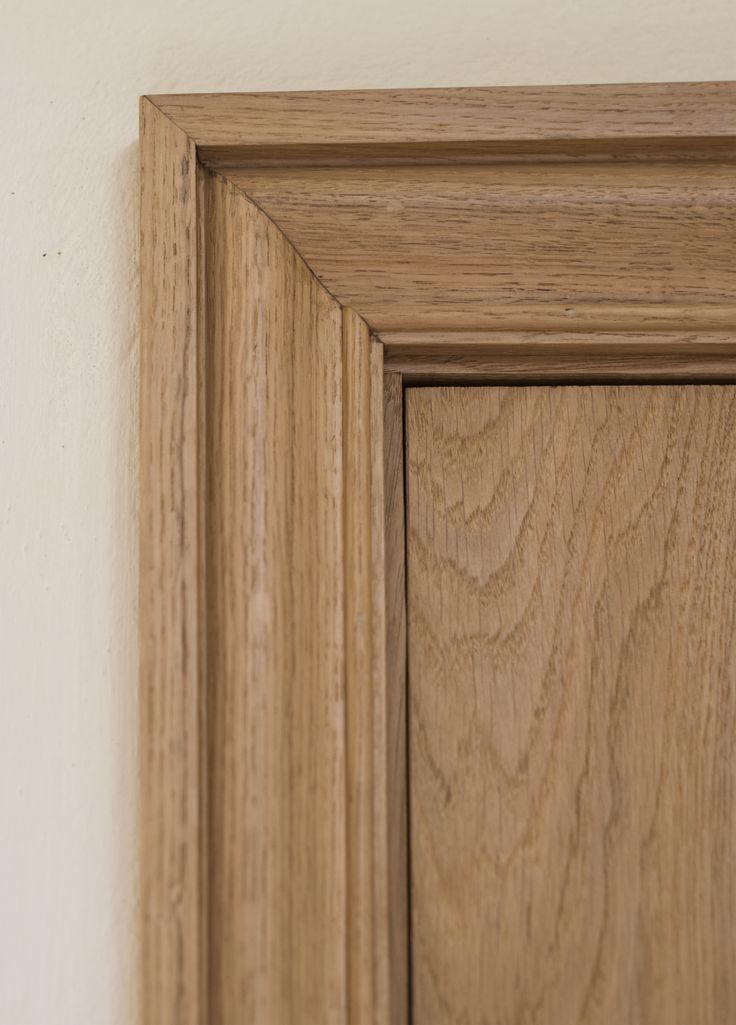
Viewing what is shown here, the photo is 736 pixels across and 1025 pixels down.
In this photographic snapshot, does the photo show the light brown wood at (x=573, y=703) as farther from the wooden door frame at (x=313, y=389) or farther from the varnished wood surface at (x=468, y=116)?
the varnished wood surface at (x=468, y=116)

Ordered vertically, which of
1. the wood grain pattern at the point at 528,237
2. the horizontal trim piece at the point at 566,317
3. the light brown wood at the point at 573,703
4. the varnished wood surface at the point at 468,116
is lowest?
the light brown wood at the point at 573,703

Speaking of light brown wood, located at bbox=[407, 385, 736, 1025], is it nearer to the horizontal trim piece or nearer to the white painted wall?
the horizontal trim piece

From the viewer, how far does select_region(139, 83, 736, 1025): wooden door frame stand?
42 centimetres

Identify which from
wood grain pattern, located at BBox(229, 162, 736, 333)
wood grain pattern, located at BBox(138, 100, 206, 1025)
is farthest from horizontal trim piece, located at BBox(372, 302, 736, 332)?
wood grain pattern, located at BBox(138, 100, 206, 1025)

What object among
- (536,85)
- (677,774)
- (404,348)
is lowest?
(677,774)

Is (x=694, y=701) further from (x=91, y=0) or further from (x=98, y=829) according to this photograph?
(x=91, y=0)

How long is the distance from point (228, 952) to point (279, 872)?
5cm

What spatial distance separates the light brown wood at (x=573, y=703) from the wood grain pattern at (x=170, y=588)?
13cm

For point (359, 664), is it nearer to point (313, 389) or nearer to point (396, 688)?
point (396, 688)

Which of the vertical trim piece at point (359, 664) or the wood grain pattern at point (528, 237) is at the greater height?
the wood grain pattern at point (528, 237)

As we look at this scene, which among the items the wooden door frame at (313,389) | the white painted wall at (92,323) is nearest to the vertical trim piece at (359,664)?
the wooden door frame at (313,389)

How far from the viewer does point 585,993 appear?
0.46 meters

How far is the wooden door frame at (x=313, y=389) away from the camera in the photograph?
1.39ft

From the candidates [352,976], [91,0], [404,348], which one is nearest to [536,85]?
[404,348]
